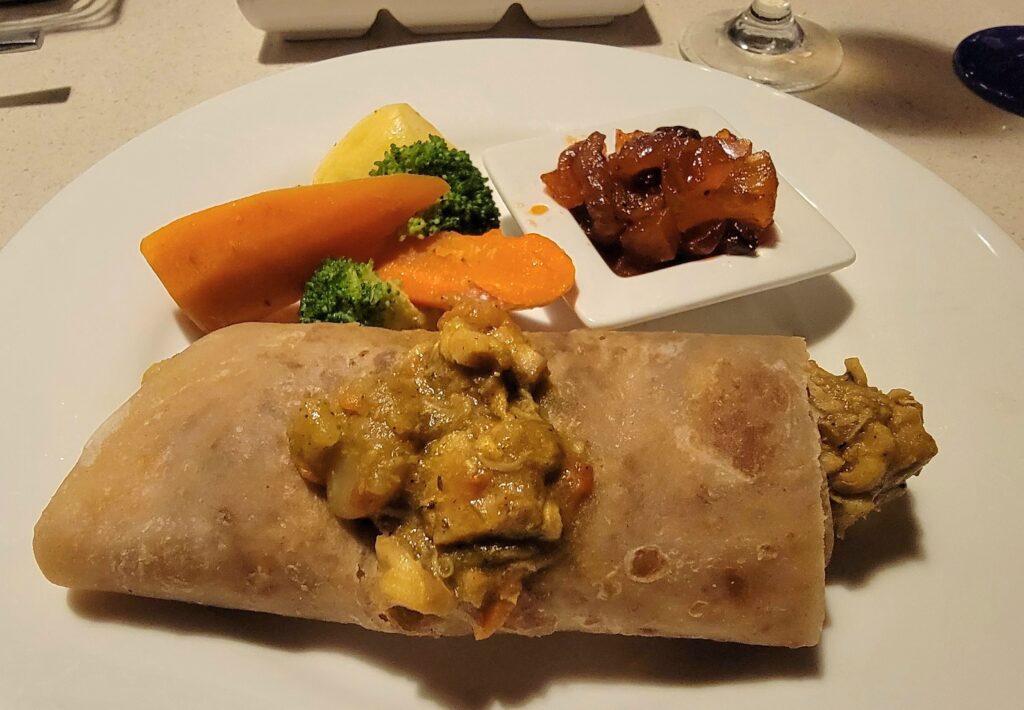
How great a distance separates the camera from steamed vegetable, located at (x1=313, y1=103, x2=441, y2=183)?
2865 millimetres

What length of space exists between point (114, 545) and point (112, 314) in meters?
0.92

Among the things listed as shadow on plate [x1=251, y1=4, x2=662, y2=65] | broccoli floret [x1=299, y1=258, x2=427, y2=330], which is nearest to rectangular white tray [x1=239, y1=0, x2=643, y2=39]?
shadow on plate [x1=251, y1=4, x2=662, y2=65]

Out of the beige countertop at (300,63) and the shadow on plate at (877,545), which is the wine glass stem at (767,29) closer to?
the beige countertop at (300,63)

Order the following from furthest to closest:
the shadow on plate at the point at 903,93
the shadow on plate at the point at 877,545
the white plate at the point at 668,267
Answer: the shadow on plate at the point at 903,93, the white plate at the point at 668,267, the shadow on plate at the point at 877,545

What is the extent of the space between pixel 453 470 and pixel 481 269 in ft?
3.54

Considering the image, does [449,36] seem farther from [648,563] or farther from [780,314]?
[648,563]

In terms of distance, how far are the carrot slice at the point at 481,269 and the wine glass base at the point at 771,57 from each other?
177 centimetres

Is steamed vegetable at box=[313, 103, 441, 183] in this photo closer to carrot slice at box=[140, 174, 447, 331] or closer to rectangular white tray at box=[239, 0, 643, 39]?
carrot slice at box=[140, 174, 447, 331]

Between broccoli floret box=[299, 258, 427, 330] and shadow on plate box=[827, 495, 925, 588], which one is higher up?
broccoli floret box=[299, 258, 427, 330]

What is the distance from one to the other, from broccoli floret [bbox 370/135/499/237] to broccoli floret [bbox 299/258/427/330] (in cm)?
29

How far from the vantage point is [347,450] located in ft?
5.46

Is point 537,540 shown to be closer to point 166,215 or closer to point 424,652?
point 424,652

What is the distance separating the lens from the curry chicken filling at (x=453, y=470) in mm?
1571

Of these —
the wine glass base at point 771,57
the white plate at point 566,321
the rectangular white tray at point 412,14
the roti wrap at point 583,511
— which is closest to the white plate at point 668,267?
the white plate at point 566,321
